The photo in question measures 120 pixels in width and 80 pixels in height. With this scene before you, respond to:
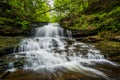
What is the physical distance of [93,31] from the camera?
12.9m

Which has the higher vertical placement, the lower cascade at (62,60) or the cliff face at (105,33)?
the cliff face at (105,33)

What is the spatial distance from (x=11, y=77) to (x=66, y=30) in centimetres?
933

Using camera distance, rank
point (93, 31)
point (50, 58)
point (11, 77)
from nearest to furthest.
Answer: point (11, 77), point (50, 58), point (93, 31)

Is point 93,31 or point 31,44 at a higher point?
point 93,31

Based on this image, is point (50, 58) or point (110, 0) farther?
point (110, 0)

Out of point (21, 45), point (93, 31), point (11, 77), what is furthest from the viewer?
point (93, 31)

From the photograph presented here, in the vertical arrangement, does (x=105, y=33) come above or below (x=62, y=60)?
above

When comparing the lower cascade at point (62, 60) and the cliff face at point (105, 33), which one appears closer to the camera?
the lower cascade at point (62, 60)

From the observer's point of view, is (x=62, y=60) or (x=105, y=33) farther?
(x=105, y=33)

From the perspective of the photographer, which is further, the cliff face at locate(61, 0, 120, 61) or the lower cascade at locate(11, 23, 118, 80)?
the cliff face at locate(61, 0, 120, 61)

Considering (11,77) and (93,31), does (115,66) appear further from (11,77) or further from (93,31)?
(93,31)

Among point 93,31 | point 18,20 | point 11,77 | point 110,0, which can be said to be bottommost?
point 11,77

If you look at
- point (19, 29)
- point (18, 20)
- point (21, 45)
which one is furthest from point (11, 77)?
point (18, 20)

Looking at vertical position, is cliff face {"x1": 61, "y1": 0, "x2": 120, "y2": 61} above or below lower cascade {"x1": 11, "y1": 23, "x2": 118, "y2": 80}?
above
